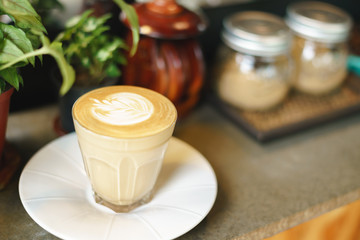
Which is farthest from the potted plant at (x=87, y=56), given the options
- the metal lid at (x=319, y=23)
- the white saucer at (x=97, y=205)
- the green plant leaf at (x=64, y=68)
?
the metal lid at (x=319, y=23)

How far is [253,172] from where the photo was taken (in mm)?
666

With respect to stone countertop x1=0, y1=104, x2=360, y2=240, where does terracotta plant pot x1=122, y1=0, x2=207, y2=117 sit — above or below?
above

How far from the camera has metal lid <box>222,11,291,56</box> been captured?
0.72 meters

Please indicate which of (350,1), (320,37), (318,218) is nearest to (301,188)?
(318,218)

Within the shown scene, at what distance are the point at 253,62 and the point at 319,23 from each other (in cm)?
16

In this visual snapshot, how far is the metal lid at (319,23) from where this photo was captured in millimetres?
798

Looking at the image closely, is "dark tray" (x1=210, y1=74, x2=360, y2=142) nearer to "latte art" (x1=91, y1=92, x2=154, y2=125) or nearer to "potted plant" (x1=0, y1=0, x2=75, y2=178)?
"latte art" (x1=91, y1=92, x2=154, y2=125)

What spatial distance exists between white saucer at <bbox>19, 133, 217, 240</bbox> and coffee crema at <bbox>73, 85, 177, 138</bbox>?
113 mm

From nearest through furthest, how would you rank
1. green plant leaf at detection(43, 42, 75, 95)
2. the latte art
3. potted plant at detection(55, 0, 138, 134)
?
1. green plant leaf at detection(43, 42, 75, 95)
2. the latte art
3. potted plant at detection(55, 0, 138, 134)

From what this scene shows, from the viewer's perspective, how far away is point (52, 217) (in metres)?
0.48

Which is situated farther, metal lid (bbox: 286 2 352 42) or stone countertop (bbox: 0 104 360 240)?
metal lid (bbox: 286 2 352 42)

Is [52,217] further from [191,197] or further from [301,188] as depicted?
[301,188]

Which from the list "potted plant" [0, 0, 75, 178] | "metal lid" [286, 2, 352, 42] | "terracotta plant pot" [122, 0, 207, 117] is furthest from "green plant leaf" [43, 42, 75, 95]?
"metal lid" [286, 2, 352, 42]

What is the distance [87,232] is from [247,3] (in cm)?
66
